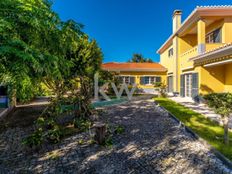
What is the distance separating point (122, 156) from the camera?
622 cm

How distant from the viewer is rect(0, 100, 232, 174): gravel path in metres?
5.36

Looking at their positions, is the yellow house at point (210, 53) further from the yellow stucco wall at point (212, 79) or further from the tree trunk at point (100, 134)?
the tree trunk at point (100, 134)

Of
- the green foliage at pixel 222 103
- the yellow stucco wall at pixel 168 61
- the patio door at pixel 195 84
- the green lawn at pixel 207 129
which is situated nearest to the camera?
the green lawn at pixel 207 129

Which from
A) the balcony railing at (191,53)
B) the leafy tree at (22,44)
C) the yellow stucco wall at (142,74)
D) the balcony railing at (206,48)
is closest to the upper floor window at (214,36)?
the balcony railing at (206,48)

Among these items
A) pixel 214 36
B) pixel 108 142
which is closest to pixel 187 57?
pixel 214 36

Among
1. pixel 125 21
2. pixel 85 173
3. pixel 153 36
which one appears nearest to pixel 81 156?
pixel 85 173

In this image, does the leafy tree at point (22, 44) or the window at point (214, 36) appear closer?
the leafy tree at point (22, 44)

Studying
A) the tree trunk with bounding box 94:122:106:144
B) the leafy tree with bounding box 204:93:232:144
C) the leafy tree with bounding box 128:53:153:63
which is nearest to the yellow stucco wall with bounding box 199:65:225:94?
the leafy tree with bounding box 204:93:232:144

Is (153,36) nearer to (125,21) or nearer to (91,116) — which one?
(125,21)

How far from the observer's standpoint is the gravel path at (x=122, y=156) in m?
5.36

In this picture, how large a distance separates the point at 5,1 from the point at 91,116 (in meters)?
7.64

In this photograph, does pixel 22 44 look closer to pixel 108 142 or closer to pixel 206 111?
pixel 108 142

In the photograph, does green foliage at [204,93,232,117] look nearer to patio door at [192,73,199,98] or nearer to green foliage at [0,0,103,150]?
green foliage at [0,0,103,150]

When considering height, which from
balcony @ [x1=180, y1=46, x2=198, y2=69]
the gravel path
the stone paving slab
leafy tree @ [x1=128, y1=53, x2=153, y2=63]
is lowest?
the gravel path
